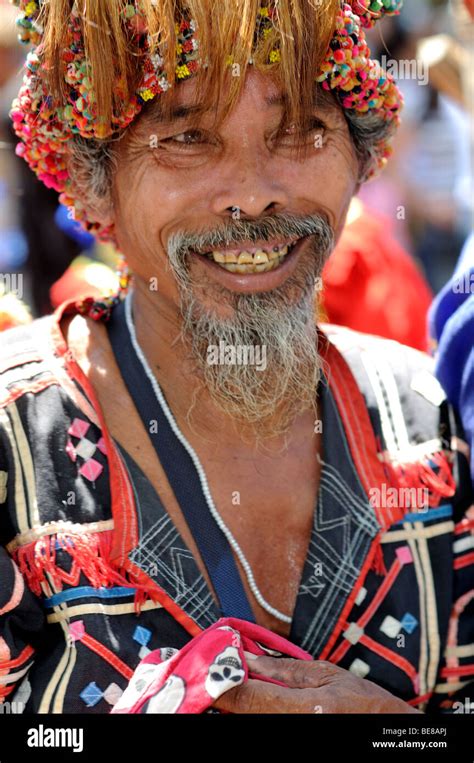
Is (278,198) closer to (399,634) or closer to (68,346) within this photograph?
(68,346)

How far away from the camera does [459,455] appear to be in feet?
7.78

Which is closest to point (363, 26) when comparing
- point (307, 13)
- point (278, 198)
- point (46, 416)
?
point (307, 13)

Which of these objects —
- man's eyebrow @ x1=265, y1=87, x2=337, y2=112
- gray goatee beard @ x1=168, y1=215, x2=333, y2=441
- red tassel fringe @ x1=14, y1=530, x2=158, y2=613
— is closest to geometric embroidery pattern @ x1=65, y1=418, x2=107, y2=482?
red tassel fringe @ x1=14, y1=530, x2=158, y2=613

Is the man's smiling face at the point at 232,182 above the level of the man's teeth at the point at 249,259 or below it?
above

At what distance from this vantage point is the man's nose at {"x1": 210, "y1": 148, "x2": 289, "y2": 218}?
7.04 feet

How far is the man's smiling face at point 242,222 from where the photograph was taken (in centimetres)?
216

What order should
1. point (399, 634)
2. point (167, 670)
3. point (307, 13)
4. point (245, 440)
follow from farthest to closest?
1. point (245, 440)
2. point (399, 634)
3. point (307, 13)
4. point (167, 670)

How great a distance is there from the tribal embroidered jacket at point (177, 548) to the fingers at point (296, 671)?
0.37 feet

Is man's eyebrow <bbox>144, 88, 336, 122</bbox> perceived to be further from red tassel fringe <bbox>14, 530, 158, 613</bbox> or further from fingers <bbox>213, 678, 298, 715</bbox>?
fingers <bbox>213, 678, 298, 715</bbox>

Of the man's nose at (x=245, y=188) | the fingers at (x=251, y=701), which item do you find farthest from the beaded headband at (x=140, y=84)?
the fingers at (x=251, y=701)

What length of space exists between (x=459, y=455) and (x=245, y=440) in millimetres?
486

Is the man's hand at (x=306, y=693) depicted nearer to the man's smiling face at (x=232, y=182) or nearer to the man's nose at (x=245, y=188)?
the man's smiling face at (x=232, y=182)

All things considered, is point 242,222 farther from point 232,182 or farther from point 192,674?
point 192,674

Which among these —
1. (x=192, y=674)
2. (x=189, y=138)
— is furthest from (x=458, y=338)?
(x=192, y=674)
